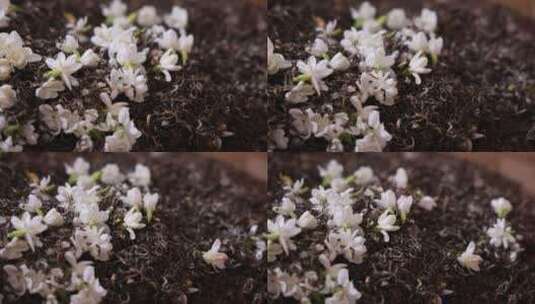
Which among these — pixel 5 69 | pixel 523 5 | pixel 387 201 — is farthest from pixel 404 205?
pixel 523 5

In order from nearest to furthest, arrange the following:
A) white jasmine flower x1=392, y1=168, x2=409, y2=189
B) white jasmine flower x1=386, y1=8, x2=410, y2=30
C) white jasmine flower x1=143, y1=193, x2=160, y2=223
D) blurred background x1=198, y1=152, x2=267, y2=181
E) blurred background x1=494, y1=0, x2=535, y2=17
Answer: white jasmine flower x1=143, y1=193, x2=160, y2=223 < white jasmine flower x1=392, y1=168, x2=409, y2=189 < white jasmine flower x1=386, y1=8, x2=410, y2=30 < blurred background x1=198, y1=152, x2=267, y2=181 < blurred background x1=494, y1=0, x2=535, y2=17

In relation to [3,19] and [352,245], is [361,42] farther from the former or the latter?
[3,19]

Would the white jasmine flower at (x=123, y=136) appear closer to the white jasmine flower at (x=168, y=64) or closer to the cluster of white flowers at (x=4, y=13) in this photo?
the white jasmine flower at (x=168, y=64)

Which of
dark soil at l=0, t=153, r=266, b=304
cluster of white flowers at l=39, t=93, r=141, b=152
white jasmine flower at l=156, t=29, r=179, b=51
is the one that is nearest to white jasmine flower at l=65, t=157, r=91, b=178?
dark soil at l=0, t=153, r=266, b=304

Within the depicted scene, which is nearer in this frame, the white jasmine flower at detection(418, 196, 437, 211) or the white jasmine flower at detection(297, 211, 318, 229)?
the white jasmine flower at detection(297, 211, 318, 229)

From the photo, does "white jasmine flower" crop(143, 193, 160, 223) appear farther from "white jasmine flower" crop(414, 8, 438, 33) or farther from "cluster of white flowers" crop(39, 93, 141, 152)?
"white jasmine flower" crop(414, 8, 438, 33)

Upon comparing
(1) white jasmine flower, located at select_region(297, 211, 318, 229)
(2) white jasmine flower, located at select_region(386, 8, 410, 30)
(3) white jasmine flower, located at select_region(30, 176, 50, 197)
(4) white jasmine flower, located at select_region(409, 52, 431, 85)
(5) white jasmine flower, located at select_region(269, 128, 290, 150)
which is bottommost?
(1) white jasmine flower, located at select_region(297, 211, 318, 229)

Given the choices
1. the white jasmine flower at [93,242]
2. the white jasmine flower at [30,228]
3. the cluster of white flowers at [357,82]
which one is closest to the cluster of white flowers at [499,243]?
the cluster of white flowers at [357,82]
